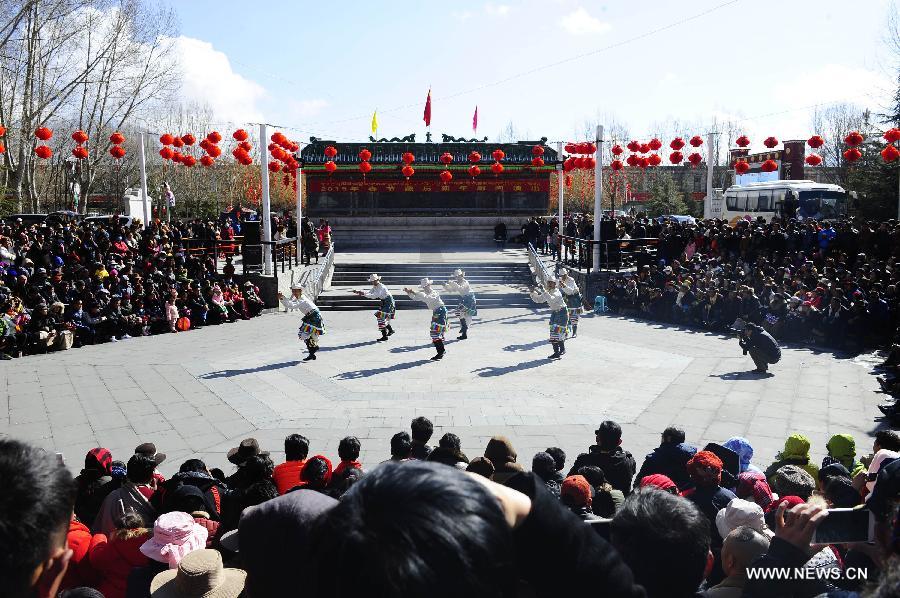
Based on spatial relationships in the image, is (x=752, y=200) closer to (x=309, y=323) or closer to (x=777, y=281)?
(x=777, y=281)

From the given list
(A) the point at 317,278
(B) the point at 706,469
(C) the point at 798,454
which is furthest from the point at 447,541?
(A) the point at 317,278

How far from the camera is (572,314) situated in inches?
555

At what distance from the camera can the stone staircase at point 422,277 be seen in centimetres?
1867

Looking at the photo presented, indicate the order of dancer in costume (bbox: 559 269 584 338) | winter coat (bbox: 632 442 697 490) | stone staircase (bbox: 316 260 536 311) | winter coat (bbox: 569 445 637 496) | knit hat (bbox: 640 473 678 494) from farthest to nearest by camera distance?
stone staircase (bbox: 316 260 536 311) < dancer in costume (bbox: 559 269 584 338) < winter coat (bbox: 569 445 637 496) < winter coat (bbox: 632 442 697 490) < knit hat (bbox: 640 473 678 494)

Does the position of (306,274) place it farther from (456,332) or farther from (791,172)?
(791,172)

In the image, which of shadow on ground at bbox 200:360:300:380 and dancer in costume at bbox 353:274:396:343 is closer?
shadow on ground at bbox 200:360:300:380

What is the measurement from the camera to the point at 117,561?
142 inches

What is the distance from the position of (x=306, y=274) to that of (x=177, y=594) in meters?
17.4

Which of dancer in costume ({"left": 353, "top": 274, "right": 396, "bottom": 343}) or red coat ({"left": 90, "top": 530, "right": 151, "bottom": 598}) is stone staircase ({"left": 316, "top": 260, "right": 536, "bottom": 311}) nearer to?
dancer in costume ({"left": 353, "top": 274, "right": 396, "bottom": 343})

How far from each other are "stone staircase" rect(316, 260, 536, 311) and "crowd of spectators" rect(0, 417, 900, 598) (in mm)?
14366

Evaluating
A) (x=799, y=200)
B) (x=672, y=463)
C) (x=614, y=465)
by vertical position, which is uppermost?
(x=799, y=200)

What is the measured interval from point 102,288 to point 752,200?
926 inches

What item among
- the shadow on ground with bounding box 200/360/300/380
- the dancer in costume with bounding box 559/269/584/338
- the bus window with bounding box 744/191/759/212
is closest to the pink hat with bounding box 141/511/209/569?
the shadow on ground with bounding box 200/360/300/380

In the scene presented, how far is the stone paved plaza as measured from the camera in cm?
820
